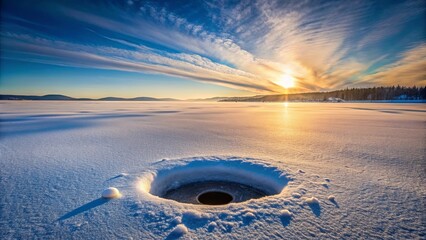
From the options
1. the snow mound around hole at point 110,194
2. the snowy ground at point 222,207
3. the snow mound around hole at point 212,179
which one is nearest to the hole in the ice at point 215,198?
the snow mound around hole at point 212,179

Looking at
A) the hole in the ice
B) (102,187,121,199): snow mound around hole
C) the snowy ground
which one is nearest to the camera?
the snowy ground

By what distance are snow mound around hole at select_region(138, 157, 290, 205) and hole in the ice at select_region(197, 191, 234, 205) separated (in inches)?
1.3

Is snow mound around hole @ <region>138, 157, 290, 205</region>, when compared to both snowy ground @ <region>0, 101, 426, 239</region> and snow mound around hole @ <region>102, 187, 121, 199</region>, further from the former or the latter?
snow mound around hole @ <region>102, 187, 121, 199</region>

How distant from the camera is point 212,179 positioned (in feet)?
10.2

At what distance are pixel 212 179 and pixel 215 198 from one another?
478mm

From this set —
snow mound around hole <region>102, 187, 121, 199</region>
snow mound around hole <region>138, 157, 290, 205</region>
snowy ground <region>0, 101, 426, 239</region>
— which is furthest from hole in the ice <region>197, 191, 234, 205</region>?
snow mound around hole <region>102, 187, 121, 199</region>

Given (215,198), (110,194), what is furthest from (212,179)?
(110,194)

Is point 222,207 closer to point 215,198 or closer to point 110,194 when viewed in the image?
point 215,198

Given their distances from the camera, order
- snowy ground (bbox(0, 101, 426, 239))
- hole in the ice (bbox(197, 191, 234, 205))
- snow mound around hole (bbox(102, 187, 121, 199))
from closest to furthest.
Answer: snowy ground (bbox(0, 101, 426, 239)), snow mound around hole (bbox(102, 187, 121, 199)), hole in the ice (bbox(197, 191, 234, 205))

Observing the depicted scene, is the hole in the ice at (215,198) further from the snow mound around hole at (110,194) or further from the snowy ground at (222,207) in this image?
the snow mound around hole at (110,194)

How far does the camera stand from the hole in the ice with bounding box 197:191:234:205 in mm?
2514

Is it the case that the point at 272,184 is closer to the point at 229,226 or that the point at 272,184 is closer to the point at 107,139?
the point at 229,226

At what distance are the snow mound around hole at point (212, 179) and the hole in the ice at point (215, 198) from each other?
34 millimetres

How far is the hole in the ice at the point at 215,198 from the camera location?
2514 mm
